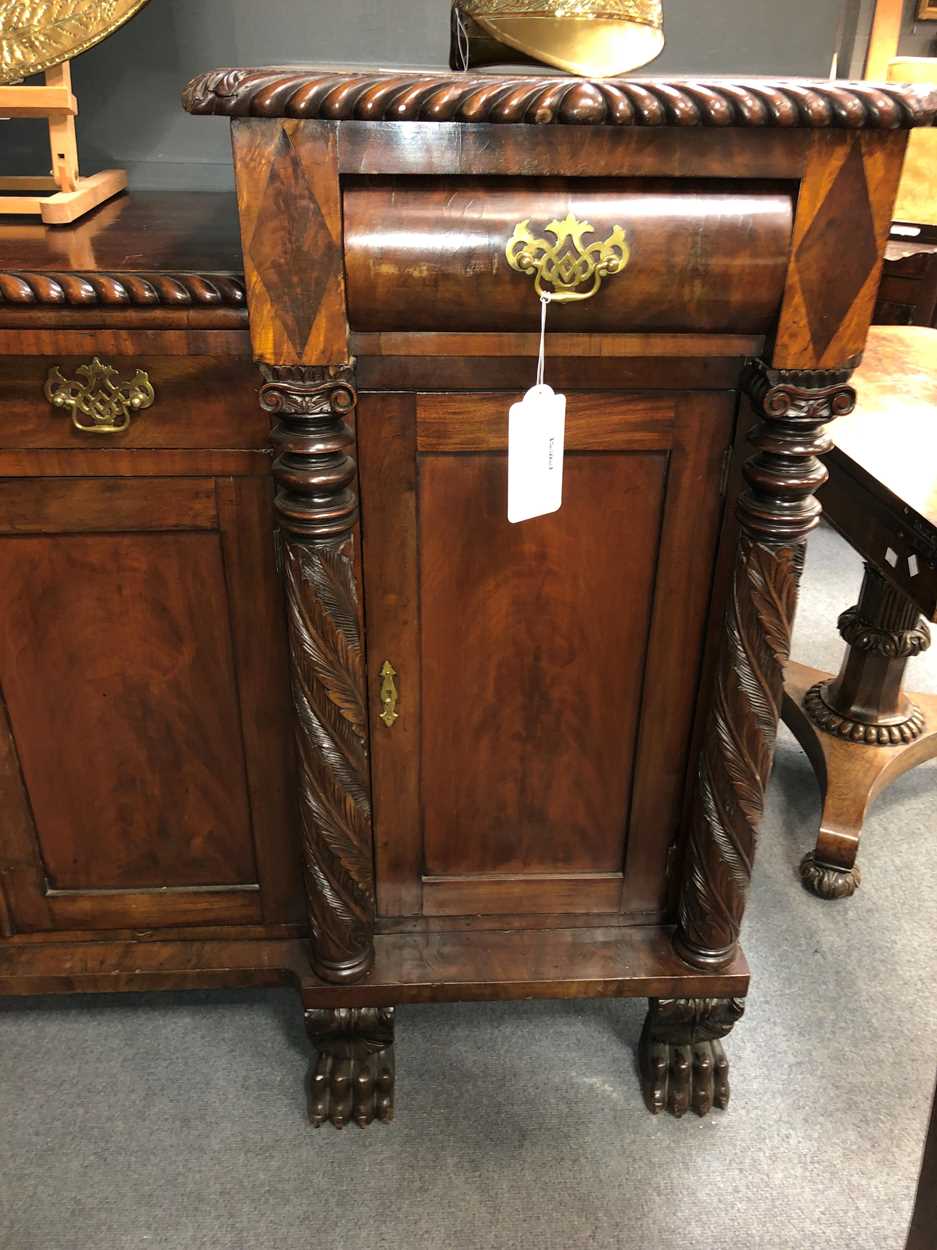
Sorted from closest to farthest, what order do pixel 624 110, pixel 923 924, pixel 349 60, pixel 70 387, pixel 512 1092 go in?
pixel 624 110
pixel 70 387
pixel 512 1092
pixel 349 60
pixel 923 924

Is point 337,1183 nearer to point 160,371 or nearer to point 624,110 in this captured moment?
point 160,371

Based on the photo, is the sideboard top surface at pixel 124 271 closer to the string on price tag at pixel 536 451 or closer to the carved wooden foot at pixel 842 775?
the string on price tag at pixel 536 451

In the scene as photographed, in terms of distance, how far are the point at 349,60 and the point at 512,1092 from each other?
1.54 meters

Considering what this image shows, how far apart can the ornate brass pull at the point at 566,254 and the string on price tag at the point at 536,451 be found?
0.20 ft

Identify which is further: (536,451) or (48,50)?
(48,50)

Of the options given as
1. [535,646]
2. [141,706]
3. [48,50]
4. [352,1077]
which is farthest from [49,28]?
[352,1077]

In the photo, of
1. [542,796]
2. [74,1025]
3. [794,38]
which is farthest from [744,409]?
[74,1025]

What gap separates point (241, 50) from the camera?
1537mm

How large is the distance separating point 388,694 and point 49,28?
88 centimetres

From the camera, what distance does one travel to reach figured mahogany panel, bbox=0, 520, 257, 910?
1.15m

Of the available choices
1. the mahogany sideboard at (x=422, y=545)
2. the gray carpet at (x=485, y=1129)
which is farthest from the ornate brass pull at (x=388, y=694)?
the gray carpet at (x=485, y=1129)

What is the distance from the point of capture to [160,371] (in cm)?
103

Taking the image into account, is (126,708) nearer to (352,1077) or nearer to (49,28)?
(352,1077)

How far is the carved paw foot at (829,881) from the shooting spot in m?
1.75
